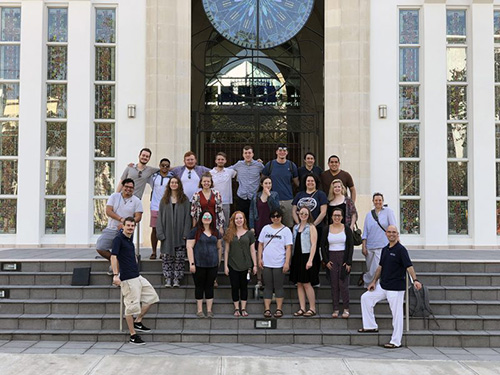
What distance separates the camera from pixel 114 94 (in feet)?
43.4

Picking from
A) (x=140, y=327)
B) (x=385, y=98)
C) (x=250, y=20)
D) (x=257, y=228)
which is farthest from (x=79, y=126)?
(x=385, y=98)

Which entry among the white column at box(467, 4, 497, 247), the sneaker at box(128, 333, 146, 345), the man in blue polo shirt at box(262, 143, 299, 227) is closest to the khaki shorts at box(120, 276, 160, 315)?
the sneaker at box(128, 333, 146, 345)

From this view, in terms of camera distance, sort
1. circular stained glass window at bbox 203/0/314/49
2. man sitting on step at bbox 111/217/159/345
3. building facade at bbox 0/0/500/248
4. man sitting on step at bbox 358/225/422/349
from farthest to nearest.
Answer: circular stained glass window at bbox 203/0/314/49 < building facade at bbox 0/0/500/248 < man sitting on step at bbox 358/225/422/349 < man sitting on step at bbox 111/217/159/345

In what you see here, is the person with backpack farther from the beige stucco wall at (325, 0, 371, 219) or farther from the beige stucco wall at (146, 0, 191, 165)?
the beige stucco wall at (146, 0, 191, 165)

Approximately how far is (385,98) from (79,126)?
22.1 ft

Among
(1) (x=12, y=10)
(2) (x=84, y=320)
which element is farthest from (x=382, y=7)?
(2) (x=84, y=320)

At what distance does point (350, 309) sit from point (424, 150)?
17.7ft

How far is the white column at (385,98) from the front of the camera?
517 inches

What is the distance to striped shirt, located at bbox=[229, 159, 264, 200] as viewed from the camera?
32.4 ft

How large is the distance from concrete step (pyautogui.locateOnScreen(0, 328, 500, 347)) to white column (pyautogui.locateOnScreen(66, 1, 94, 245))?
180 inches

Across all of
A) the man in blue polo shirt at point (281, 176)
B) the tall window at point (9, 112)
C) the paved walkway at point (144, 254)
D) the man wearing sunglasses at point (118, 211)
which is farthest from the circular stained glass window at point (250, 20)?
the man wearing sunglasses at point (118, 211)

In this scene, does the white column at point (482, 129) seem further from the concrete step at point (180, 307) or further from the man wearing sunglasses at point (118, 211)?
the man wearing sunglasses at point (118, 211)

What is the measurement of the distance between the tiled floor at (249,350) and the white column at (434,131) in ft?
16.7

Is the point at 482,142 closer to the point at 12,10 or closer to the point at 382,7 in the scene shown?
the point at 382,7
